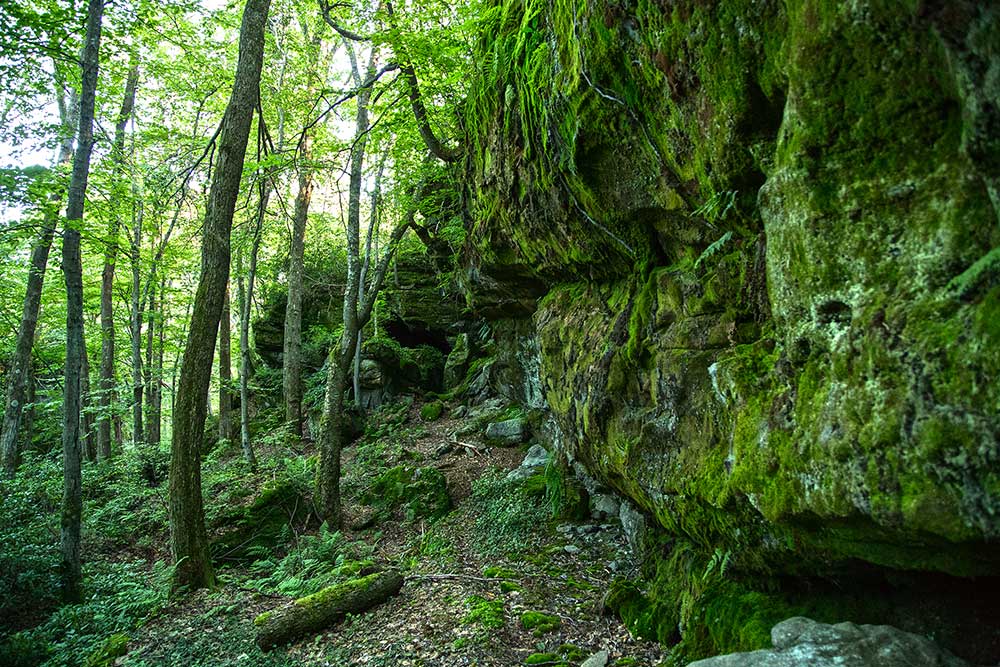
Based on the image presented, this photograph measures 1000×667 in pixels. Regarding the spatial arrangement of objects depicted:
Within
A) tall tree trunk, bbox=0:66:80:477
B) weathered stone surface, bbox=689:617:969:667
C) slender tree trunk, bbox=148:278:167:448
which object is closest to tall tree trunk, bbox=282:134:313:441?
tall tree trunk, bbox=0:66:80:477

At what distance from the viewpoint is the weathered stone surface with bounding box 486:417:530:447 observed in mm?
13133

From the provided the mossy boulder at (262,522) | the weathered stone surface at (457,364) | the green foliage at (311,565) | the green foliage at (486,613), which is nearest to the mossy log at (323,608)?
the green foliage at (311,565)

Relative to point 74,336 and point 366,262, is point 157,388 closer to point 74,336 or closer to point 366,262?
point 74,336

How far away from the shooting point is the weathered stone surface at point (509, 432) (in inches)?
517

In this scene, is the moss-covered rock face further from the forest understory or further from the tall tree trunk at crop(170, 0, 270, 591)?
the tall tree trunk at crop(170, 0, 270, 591)

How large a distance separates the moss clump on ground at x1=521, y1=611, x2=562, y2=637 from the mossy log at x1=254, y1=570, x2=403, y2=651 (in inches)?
83.0

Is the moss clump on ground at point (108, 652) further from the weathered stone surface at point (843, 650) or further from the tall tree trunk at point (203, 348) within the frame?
the weathered stone surface at point (843, 650)

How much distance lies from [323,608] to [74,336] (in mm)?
6356

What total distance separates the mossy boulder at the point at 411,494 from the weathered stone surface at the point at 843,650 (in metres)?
8.21

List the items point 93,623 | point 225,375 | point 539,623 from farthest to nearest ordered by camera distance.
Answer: point 225,375 < point 93,623 < point 539,623

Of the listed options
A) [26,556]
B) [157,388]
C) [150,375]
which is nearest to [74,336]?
[26,556]

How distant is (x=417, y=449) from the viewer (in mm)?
14273

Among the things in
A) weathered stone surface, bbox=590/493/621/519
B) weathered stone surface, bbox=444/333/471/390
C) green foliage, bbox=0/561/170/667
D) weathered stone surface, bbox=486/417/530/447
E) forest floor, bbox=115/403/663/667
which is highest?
weathered stone surface, bbox=444/333/471/390

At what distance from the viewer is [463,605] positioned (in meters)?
6.54
